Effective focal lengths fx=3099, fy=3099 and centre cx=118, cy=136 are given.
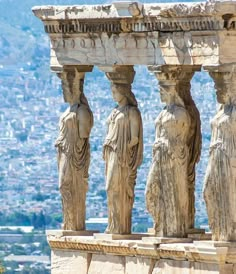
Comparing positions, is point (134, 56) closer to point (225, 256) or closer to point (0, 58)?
point (225, 256)

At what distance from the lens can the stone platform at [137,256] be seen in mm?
47438

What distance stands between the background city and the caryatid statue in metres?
24.8

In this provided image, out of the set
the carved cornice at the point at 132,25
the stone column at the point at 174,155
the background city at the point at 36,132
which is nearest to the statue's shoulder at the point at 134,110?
the stone column at the point at 174,155

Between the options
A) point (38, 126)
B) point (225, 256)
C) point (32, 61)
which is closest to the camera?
point (225, 256)

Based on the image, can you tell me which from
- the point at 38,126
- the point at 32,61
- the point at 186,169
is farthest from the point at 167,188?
the point at 32,61

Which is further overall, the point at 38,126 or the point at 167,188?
the point at 38,126

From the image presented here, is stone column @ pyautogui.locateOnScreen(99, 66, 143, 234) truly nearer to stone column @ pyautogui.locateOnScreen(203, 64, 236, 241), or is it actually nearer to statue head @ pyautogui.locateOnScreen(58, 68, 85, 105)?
statue head @ pyautogui.locateOnScreen(58, 68, 85, 105)

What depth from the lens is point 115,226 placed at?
5047 centimetres

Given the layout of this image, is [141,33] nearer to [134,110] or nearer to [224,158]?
[134,110]

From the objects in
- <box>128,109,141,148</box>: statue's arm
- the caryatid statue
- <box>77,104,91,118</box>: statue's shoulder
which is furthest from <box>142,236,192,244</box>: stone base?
<box>77,104,91,118</box>: statue's shoulder

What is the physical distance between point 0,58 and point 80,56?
356 ft

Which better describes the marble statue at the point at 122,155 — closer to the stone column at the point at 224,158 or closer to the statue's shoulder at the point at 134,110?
the statue's shoulder at the point at 134,110

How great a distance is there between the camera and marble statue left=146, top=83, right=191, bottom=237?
4869 cm

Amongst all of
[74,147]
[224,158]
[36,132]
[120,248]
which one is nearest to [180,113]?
[224,158]
